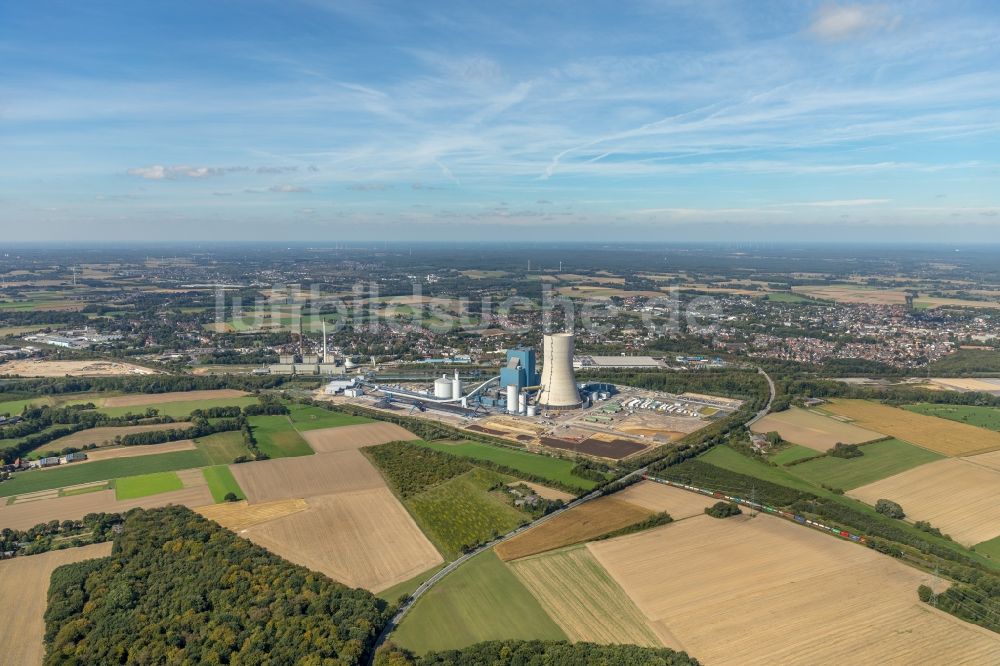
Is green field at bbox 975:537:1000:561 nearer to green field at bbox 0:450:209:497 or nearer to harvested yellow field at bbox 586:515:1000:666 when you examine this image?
harvested yellow field at bbox 586:515:1000:666

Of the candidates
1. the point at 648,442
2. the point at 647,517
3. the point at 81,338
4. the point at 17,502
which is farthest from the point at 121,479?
the point at 81,338

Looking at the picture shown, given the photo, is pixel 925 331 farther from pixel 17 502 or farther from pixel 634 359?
pixel 17 502

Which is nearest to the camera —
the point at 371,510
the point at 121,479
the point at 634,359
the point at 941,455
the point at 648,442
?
the point at 371,510

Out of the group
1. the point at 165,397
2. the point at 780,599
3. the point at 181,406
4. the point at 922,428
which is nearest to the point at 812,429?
the point at 922,428

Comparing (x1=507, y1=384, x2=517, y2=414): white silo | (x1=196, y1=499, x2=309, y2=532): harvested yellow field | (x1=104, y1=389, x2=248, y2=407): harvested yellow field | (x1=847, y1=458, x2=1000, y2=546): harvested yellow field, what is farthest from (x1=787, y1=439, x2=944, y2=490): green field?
(x1=104, y1=389, x2=248, y2=407): harvested yellow field

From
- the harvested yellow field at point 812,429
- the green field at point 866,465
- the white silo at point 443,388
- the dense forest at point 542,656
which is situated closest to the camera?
the dense forest at point 542,656

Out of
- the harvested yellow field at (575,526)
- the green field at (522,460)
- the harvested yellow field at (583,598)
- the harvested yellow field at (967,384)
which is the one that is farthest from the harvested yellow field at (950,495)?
the harvested yellow field at (967,384)

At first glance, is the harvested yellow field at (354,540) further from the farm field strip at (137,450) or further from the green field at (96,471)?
the farm field strip at (137,450)

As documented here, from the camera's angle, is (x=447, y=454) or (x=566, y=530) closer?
(x=566, y=530)
